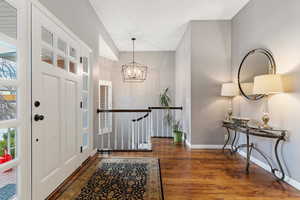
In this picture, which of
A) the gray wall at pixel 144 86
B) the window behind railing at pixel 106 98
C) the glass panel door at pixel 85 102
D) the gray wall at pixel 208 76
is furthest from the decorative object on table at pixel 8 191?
the gray wall at pixel 144 86

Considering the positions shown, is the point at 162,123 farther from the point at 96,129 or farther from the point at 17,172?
the point at 17,172

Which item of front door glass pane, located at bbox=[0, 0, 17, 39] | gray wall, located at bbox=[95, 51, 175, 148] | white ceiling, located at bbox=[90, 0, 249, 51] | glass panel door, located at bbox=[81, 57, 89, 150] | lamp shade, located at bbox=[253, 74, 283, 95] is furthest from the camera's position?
gray wall, located at bbox=[95, 51, 175, 148]

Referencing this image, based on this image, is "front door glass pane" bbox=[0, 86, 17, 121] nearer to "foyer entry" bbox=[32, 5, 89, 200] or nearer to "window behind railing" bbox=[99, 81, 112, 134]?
"foyer entry" bbox=[32, 5, 89, 200]

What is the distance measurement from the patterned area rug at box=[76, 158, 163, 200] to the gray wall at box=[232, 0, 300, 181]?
1.82m

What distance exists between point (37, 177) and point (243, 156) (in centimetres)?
353

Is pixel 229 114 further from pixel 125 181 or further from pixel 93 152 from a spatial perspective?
pixel 93 152

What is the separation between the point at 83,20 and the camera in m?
3.10

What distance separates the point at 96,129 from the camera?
12.5 ft

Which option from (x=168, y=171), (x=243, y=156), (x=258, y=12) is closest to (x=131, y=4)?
(x=258, y=12)

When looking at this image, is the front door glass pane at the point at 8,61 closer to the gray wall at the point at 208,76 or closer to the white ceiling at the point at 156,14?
the white ceiling at the point at 156,14

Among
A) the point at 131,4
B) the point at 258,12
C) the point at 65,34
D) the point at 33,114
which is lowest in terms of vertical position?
the point at 33,114

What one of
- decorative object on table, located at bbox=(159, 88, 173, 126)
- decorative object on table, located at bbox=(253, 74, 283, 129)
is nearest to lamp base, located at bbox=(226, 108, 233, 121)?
decorative object on table, located at bbox=(253, 74, 283, 129)

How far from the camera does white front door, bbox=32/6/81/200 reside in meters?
1.82

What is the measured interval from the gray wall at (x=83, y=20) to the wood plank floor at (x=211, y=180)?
1.68 m
